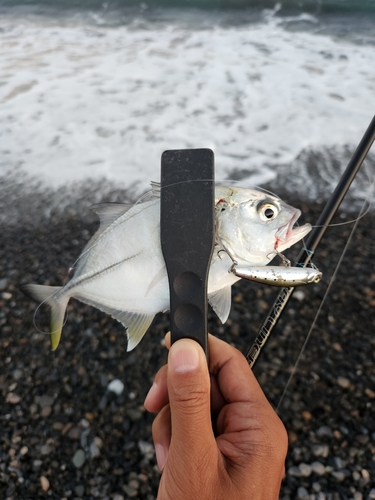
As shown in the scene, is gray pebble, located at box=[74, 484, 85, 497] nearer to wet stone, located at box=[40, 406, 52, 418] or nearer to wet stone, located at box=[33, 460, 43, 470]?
wet stone, located at box=[33, 460, 43, 470]

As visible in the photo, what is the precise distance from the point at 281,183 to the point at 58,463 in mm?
3176

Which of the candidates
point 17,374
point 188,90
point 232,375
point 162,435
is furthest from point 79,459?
point 188,90

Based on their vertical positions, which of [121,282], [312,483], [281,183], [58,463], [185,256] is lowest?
[58,463]

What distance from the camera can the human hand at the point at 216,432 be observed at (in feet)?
3.91

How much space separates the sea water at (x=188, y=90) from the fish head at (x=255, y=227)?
2.84 meters

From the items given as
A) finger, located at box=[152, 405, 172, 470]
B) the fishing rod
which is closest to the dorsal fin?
the fishing rod

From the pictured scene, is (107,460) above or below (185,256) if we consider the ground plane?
below

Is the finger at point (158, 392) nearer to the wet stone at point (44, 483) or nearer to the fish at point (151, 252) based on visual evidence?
the fish at point (151, 252)

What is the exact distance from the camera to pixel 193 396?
3.91 ft

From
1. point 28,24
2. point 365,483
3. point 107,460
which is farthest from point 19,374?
point 28,24

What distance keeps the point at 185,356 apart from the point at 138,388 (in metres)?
1.47

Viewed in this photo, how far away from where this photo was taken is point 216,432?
1606mm

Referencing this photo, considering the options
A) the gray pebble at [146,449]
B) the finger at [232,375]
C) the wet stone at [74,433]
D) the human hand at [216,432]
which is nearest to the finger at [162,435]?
the human hand at [216,432]

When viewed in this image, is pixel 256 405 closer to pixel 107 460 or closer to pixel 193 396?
pixel 193 396
